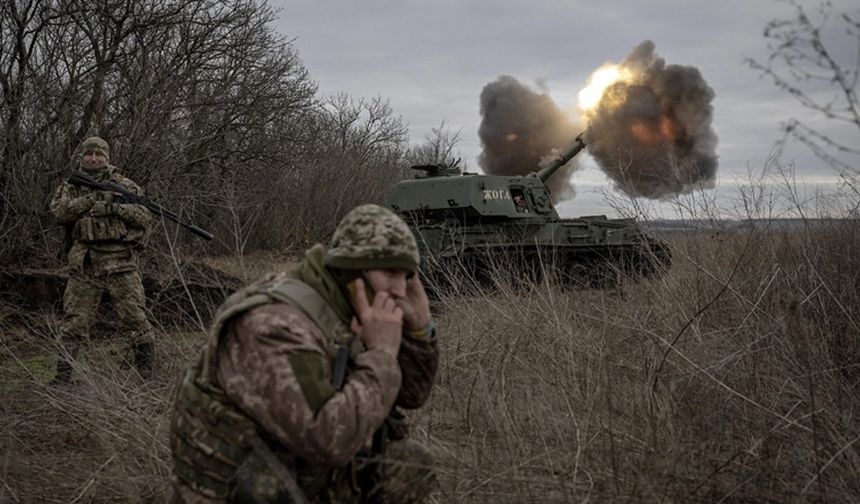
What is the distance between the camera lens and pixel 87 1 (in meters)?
12.1

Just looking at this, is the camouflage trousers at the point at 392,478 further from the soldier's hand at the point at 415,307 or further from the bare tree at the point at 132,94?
the bare tree at the point at 132,94

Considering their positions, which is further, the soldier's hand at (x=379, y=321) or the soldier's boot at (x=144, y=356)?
the soldier's boot at (x=144, y=356)

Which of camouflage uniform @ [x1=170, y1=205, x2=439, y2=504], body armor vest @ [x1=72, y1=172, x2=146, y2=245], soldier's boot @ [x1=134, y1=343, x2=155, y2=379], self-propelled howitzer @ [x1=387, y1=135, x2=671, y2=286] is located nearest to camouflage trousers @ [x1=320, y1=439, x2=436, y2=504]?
→ camouflage uniform @ [x1=170, y1=205, x2=439, y2=504]

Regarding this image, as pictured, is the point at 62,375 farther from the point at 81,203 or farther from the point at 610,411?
the point at 610,411

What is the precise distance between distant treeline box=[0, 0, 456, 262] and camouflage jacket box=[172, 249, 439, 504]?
4223mm

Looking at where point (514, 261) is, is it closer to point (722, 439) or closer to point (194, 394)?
point (722, 439)

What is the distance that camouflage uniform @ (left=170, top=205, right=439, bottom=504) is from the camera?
1979mm

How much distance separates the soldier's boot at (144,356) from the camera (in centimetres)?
564

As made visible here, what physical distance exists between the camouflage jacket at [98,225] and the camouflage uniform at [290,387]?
4226mm

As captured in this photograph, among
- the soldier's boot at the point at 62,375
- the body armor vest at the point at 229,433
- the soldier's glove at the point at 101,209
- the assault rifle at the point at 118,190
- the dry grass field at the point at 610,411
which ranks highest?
the assault rifle at the point at 118,190

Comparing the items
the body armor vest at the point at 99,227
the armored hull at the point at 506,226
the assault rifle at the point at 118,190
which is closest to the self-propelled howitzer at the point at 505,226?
the armored hull at the point at 506,226

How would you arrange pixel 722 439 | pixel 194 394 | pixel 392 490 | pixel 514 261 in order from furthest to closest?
1. pixel 514 261
2. pixel 722 439
3. pixel 392 490
4. pixel 194 394

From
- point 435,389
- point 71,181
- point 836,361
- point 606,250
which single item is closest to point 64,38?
point 71,181

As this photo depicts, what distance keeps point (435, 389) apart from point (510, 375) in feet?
1.32
